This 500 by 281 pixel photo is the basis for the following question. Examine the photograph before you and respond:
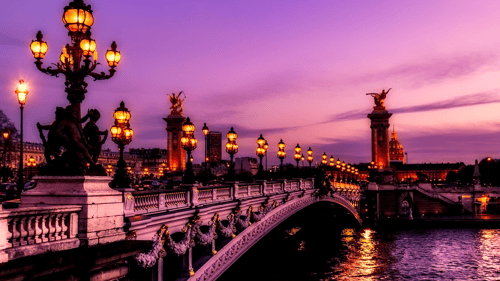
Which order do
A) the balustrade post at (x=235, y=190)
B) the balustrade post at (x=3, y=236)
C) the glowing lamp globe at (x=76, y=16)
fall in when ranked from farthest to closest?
the balustrade post at (x=235, y=190) → the glowing lamp globe at (x=76, y=16) → the balustrade post at (x=3, y=236)

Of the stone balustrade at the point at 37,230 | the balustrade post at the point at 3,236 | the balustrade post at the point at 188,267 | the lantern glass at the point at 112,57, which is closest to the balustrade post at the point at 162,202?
the balustrade post at the point at 188,267

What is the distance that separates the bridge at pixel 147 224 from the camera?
417 inches

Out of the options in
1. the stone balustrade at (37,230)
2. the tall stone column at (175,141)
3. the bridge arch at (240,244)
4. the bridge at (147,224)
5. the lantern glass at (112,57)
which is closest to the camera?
the stone balustrade at (37,230)

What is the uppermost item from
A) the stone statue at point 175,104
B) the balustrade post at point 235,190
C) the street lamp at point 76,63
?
the stone statue at point 175,104

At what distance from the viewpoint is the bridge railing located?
654 inches

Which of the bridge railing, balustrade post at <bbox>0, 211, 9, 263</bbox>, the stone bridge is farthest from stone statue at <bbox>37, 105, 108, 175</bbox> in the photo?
the bridge railing

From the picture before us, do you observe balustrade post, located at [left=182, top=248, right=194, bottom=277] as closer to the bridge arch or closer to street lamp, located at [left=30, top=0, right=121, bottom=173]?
the bridge arch

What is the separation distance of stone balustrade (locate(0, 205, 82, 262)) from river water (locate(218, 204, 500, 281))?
26.8 m

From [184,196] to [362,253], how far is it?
36319 mm

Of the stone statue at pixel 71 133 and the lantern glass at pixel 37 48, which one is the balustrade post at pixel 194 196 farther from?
the stone statue at pixel 71 133

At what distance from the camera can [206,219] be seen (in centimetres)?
2394

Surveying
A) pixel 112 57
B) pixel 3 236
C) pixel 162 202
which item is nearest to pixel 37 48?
pixel 112 57

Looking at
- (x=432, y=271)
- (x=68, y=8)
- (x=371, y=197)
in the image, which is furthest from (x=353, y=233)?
(x=68, y=8)

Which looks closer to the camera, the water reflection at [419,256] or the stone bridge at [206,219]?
the stone bridge at [206,219]
